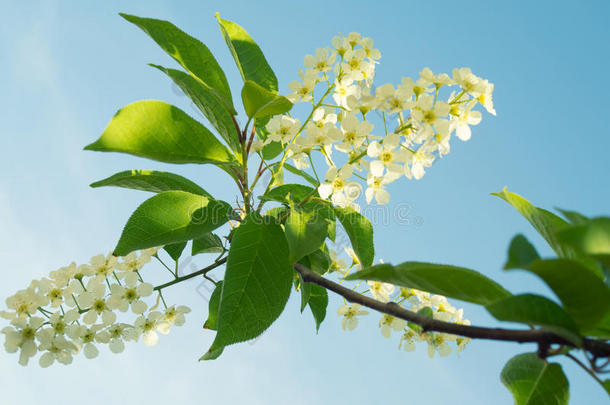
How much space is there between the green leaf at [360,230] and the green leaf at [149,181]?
1.53ft

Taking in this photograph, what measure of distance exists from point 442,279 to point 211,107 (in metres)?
0.93

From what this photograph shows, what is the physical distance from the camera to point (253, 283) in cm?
123

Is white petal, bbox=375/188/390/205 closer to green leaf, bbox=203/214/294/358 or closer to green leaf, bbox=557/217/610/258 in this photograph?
green leaf, bbox=203/214/294/358

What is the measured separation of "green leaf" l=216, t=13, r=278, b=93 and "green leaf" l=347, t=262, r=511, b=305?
3.05 ft

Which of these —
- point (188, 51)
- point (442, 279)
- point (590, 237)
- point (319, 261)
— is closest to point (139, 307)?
point (319, 261)

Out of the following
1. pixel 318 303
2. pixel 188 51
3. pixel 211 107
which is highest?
pixel 188 51

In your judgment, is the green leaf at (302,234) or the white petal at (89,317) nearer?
the green leaf at (302,234)

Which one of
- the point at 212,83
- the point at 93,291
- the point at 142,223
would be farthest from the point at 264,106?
the point at 93,291

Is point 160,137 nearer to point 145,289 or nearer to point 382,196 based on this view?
point 145,289

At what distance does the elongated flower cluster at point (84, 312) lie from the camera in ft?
4.42

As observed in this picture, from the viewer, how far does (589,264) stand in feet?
3.23

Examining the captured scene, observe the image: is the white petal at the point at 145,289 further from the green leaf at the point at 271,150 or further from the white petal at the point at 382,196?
the white petal at the point at 382,196

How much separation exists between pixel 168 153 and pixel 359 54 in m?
0.64

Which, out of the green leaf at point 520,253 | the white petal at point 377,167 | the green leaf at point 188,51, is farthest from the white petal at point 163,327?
the green leaf at point 520,253
